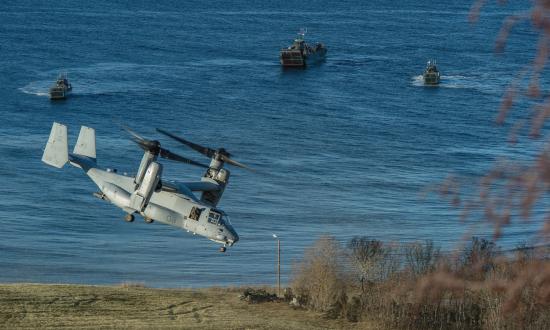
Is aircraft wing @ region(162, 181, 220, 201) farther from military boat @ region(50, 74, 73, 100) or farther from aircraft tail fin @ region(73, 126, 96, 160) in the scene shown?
military boat @ region(50, 74, 73, 100)

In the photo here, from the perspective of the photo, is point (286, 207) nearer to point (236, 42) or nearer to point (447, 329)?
point (447, 329)

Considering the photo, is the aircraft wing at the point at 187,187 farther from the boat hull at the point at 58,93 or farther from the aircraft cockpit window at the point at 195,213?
the boat hull at the point at 58,93

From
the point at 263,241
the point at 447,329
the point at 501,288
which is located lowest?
the point at 263,241

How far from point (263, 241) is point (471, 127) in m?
55.7

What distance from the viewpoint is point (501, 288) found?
679cm

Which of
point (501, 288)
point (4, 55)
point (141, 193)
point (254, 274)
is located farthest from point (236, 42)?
point (501, 288)

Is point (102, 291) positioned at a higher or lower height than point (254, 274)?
higher

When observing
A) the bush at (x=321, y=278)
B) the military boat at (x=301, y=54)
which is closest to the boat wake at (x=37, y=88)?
the military boat at (x=301, y=54)

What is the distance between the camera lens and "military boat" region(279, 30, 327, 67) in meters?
175

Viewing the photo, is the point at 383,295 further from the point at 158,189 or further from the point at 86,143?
the point at 158,189

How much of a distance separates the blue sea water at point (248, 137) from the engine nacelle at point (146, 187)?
41069 millimetres

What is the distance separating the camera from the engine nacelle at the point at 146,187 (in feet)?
134

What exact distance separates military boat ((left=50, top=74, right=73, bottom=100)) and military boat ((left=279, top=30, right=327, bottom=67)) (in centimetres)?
4103

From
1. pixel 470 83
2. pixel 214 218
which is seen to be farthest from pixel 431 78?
pixel 214 218
